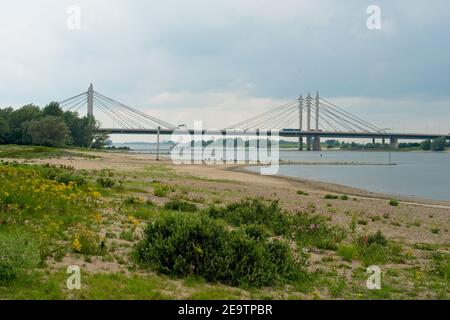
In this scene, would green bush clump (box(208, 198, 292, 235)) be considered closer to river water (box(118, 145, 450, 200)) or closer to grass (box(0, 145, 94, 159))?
river water (box(118, 145, 450, 200))

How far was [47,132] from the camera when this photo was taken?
76.5 metres

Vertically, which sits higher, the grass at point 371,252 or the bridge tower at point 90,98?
the bridge tower at point 90,98

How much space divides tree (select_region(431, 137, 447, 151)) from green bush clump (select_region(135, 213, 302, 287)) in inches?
5565

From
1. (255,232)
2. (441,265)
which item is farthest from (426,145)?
(255,232)

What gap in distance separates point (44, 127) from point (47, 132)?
1.01 metres

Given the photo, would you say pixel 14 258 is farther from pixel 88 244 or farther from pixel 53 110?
pixel 53 110

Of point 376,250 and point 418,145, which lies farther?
point 418,145

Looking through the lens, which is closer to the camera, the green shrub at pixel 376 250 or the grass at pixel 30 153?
the green shrub at pixel 376 250

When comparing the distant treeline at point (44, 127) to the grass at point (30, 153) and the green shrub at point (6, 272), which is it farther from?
the green shrub at point (6, 272)

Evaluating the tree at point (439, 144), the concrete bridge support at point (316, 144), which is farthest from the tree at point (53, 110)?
the tree at point (439, 144)

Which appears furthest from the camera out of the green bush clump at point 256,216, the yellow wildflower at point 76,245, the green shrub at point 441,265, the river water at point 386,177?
the river water at point 386,177

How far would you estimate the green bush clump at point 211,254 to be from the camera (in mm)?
7031

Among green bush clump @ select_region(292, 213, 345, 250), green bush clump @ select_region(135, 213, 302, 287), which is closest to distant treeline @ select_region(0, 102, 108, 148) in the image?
green bush clump @ select_region(292, 213, 345, 250)
